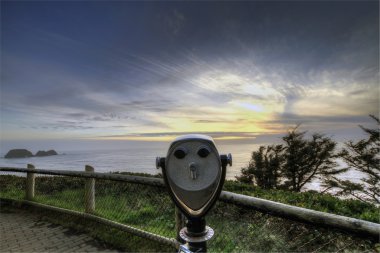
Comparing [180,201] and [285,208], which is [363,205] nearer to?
[285,208]

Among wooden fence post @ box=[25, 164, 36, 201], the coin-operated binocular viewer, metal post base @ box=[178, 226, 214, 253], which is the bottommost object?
wooden fence post @ box=[25, 164, 36, 201]

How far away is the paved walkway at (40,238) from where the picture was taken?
13.9ft

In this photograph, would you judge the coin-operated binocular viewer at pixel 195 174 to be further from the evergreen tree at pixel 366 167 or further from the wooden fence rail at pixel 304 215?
the evergreen tree at pixel 366 167

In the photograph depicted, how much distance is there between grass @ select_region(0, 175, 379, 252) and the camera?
141 inches

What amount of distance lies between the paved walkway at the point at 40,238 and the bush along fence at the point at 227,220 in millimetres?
374

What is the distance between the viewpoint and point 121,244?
4.21 meters

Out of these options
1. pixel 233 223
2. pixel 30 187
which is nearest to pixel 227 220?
pixel 233 223

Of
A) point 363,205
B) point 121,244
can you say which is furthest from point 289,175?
point 121,244

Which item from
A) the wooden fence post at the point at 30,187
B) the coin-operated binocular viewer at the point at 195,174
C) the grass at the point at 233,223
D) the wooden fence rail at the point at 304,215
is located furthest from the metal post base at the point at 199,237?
the wooden fence post at the point at 30,187

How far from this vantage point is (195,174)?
61.3 inches

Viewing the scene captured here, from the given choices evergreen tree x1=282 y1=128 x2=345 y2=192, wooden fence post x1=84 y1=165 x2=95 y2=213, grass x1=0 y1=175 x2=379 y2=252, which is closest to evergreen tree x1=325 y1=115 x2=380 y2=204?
evergreen tree x1=282 y1=128 x2=345 y2=192

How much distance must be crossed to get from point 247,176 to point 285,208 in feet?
51.0

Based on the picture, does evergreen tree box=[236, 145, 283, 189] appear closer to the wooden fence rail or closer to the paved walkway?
the paved walkway

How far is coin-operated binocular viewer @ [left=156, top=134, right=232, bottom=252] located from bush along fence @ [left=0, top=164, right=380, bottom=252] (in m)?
0.90
